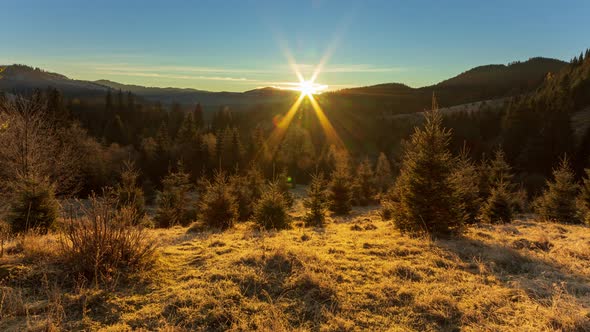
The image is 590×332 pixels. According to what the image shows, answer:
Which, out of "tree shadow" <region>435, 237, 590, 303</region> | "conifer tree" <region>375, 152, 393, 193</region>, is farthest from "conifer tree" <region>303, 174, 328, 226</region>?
"conifer tree" <region>375, 152, 393, 193</region>

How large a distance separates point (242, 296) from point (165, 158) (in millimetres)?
48770

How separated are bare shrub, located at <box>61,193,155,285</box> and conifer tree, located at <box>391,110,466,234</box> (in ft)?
25.0

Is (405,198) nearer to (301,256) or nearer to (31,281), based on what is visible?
(301,256)

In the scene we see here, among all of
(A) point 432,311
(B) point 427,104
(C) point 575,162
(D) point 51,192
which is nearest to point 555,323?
(A) point 432,311

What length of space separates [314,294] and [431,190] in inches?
257

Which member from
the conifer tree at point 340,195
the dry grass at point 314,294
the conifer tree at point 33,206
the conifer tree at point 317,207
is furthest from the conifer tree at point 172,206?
the dry grass at point 314,294

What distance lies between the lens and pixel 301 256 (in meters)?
5.93

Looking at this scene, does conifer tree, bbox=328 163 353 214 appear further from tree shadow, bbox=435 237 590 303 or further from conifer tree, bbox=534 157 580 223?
tree shadow, bbox=435 237 590 303

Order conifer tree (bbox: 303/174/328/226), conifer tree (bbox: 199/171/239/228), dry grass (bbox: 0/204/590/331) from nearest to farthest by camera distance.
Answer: dry grass (bbox: 0/204/590/331), conifer tree (bbox: 199/171/239/228), conifer tree (bbox: 303/174/328/226)

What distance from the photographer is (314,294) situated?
4684mm

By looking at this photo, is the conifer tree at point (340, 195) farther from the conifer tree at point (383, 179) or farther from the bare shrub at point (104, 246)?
the bare shrub at point (104, 246)

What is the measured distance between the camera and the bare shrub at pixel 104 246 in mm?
4906

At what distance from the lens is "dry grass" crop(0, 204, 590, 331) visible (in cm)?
389

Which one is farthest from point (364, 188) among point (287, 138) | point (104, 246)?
point (104, 246)
